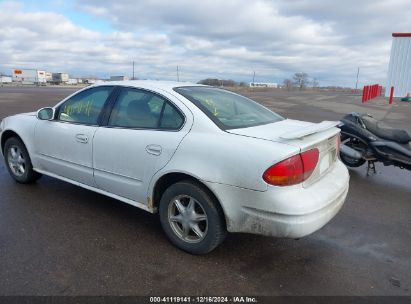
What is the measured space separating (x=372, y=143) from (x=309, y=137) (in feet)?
10.7

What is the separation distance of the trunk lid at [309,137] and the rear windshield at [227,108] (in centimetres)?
15

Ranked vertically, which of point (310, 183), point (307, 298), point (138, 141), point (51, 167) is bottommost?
point (307, 298)

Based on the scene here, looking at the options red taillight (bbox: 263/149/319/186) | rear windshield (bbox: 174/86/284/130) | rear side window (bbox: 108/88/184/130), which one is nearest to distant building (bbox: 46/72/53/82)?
rear side window (bbox: 108/88/184/130)

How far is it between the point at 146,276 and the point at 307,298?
4.17ft

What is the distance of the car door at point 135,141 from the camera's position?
333 cm

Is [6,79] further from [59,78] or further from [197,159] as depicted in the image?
[197,159]

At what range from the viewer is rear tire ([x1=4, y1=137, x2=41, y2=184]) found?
4887 millimetres

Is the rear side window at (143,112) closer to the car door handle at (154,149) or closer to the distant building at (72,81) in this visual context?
the car door handle at (154,149)

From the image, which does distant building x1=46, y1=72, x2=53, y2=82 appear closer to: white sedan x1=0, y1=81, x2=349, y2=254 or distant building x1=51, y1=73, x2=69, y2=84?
distant building x1=51, y1=73, x2=69, y2=84

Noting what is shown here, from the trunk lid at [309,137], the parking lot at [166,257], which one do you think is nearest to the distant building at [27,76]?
the parking lot at [166,257]

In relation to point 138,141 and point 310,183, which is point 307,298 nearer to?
point 310,183

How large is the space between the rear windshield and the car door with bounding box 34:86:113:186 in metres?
1.04

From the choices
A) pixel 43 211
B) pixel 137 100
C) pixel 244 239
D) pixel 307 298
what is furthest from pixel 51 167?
pixel 307 298

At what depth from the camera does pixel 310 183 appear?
3.02m
